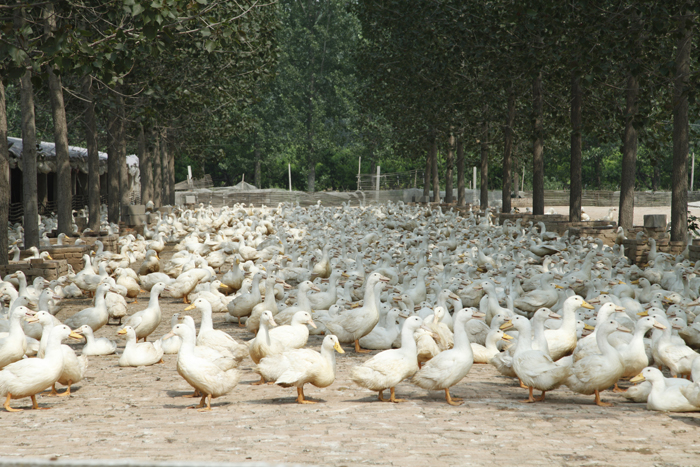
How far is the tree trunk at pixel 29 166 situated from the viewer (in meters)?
16.1

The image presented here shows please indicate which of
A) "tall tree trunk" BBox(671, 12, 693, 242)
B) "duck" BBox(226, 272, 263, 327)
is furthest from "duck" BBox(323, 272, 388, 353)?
"tall tree trunk" BBox(671, 12, 693, 242)

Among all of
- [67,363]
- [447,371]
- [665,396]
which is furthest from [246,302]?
[665,396]

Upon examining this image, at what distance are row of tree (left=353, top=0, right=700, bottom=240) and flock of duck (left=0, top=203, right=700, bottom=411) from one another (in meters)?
3.44

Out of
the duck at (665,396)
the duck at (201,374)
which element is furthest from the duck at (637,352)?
the duck at (201,374)

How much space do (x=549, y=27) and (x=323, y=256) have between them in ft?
26.4

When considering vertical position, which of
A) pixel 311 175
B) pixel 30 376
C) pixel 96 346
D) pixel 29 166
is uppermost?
pixel 311 175

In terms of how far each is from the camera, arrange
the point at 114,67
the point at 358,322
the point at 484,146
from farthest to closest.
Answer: the point at 484,146, the point at 114,67, the point at 358,322

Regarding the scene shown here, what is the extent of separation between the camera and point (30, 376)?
6.55 metres

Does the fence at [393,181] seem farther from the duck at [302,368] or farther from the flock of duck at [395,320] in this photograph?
the duck at [302,368]

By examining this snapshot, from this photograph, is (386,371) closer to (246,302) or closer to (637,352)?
(637,352)

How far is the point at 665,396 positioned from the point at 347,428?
10.0 feet

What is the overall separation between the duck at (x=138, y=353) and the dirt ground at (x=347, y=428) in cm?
84

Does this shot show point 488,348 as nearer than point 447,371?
No

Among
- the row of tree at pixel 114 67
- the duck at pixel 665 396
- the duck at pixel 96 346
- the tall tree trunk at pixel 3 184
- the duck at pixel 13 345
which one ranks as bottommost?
the duck at pixel 96 346
